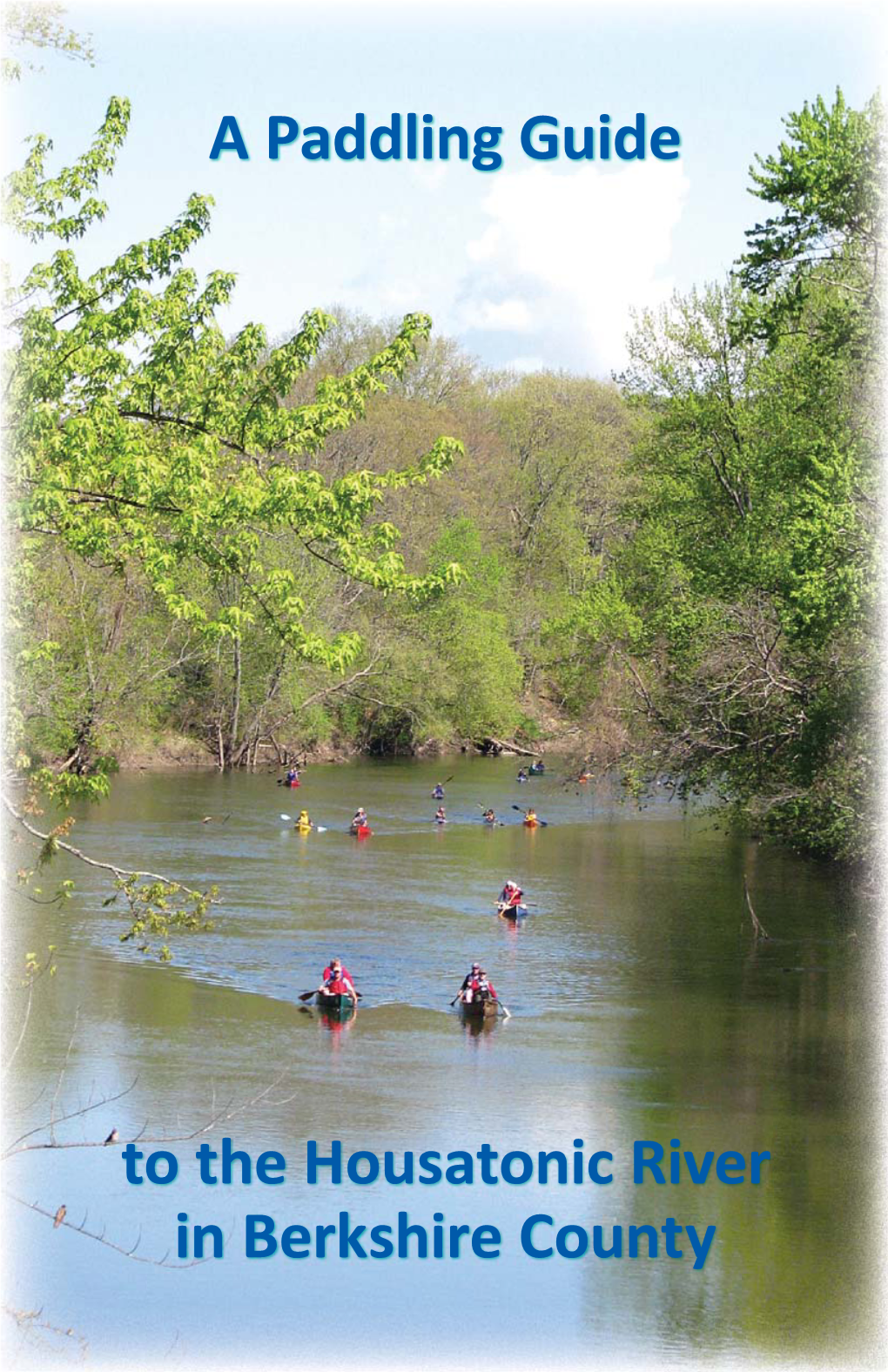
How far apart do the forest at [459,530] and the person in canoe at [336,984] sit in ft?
19.8

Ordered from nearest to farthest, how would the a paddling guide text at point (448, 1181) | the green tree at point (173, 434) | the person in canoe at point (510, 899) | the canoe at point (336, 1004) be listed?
the green tree at point (173, 434) < the a paddling guide text at point (448, 1181) < the canoe at point (336, 1004) < the person in canoe at point (510, 899)

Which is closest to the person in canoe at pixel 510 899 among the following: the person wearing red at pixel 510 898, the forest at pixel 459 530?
the person wearing red at pixel 510 898

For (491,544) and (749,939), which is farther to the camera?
(491,544)

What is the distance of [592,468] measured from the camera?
75125 millimetres

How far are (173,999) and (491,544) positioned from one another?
51925 millimetres

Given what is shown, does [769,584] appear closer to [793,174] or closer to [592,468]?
[793,174]

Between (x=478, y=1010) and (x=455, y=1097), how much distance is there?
13.5ft

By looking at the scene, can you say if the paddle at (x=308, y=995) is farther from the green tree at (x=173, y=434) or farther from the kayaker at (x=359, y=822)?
the kayaker at (x=359, y=822)

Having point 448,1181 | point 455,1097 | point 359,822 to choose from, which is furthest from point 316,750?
point 448,1181

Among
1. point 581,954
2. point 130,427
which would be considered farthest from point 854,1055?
point 130,427

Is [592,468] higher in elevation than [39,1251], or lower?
higher

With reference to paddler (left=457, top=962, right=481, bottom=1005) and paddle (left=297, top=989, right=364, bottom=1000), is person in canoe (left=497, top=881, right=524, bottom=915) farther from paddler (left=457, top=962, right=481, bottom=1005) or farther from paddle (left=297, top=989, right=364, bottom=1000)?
paddler (left=457, top=962, right=481, bottom=1005)

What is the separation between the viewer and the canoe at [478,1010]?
2409 centimetres

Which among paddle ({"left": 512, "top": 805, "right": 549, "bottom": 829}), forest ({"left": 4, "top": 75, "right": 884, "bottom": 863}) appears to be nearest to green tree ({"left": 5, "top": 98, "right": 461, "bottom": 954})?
forest ({"left": 4, "top": 75, "right": 884, "bottom": 863})
